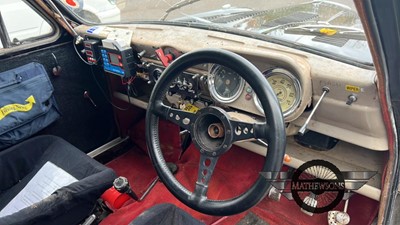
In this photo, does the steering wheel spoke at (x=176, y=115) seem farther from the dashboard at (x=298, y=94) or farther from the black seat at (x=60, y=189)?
the black seat at (x=60, y=189)

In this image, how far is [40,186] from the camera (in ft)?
5.08

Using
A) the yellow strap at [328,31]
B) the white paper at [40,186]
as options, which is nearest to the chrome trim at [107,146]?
the white paper at [40,186]

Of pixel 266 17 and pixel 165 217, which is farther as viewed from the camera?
pixel 266 17

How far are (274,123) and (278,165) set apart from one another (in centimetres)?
12

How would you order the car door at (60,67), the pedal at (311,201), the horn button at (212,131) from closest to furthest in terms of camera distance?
the horn button at (212,131)
the pedal at (311,201)
the car door at (60,67)

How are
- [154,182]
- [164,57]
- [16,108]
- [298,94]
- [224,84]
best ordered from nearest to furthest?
[298,94] < [224,84] < [164,57] < [16,108] < [154,182]

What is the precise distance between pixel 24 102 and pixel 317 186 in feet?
4.84

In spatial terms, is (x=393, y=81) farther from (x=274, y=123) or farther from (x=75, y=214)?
(x=75, y=214)

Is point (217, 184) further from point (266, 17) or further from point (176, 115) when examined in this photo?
point (266, 17)

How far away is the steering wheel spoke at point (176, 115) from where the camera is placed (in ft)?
3.79

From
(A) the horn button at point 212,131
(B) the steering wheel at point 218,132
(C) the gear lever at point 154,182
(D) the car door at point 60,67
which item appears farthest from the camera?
(C) the gear lever at point 154,182

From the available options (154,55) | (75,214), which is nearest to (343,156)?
(154,55)

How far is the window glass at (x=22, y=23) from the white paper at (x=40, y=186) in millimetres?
738

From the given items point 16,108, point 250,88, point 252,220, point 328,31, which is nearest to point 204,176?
point 250,88
